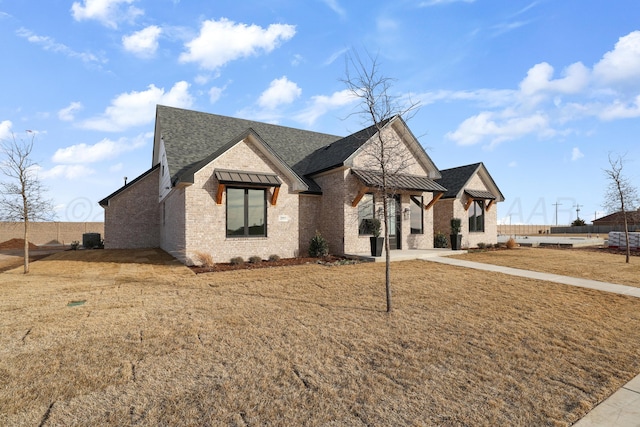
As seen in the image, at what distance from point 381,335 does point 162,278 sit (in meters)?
8.11

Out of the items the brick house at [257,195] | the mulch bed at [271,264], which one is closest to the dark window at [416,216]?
the brick house at [257,195]

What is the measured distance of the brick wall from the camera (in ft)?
92.0

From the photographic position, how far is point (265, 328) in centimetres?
579

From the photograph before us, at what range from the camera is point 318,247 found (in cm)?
1532

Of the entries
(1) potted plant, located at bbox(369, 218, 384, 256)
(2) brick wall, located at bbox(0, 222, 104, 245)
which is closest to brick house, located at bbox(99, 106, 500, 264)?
(1) potted plant, located at bbox(369, 218, 384, 256)

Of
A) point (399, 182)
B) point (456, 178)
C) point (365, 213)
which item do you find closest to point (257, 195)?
point (365, 213)

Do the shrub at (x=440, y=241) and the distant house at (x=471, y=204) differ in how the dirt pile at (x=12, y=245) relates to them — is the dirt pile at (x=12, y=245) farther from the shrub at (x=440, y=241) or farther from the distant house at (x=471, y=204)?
the distant house at (x=471, y=204)

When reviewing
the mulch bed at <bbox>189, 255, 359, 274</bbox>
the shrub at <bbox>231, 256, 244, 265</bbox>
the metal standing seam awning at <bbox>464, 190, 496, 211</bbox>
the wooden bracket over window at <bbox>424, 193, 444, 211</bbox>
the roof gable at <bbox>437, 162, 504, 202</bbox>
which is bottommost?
the mulch bed at <bbox>189, 255, 359, 274</bbox>

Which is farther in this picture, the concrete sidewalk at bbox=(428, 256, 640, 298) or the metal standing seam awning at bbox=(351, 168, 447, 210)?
the metal standing seam awning at bbox=(351, 168, 447, 210)

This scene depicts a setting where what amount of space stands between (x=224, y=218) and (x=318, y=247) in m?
4.74

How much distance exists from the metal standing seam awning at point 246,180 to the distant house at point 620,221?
20.5m

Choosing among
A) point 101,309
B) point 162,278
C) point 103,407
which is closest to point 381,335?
point 103,407

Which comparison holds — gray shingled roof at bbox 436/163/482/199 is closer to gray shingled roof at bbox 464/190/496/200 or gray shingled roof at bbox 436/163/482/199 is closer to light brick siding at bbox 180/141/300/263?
gray shingled roof at bbox 464/190/496/200

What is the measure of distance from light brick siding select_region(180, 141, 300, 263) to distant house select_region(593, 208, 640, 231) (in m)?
19.9
